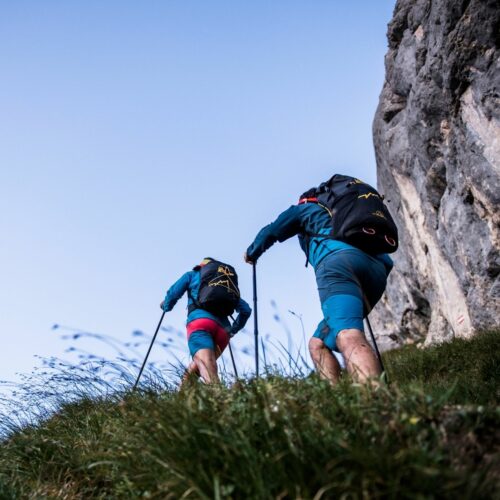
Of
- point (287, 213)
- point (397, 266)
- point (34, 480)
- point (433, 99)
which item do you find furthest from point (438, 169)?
point (34, 480)

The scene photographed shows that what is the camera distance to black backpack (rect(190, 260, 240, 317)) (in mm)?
7660

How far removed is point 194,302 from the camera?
7938 millimetres

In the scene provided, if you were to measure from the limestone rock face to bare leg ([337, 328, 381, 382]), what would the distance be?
25.4ft

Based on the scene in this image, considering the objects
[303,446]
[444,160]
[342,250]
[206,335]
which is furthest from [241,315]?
[444,160]

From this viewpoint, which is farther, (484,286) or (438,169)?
(438,169)

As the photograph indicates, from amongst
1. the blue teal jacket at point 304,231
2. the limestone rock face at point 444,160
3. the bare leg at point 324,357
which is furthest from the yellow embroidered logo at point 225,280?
the limestone rock face at point 444,160

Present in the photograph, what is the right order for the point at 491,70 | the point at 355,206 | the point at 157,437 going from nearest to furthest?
1. the point at 157,437
2. the point at 355,206
3. the point at 491,70

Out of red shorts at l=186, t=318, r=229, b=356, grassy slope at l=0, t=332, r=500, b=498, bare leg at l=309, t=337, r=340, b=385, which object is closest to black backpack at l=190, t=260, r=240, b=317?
red shorts at l=186, t=318, r=229, b=356

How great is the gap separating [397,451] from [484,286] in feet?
34.1

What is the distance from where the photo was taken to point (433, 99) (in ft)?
43.8

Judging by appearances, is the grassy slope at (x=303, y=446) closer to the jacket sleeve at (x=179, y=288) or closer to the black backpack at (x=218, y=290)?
the black backpack at (x=218, y=290)

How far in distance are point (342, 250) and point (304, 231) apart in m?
0.65

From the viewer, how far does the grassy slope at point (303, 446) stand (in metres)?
2.26

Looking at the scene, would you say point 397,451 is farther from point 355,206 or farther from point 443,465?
point 355,206
